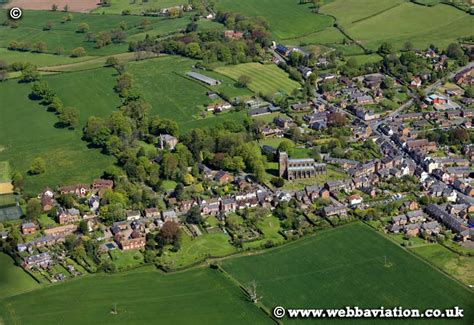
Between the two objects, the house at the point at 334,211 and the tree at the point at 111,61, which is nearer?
the house at the point at 334,211

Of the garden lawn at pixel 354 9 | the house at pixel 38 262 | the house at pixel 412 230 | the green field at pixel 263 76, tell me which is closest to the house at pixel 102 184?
the house at pixel 38 262

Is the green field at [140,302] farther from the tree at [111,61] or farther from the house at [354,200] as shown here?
the tree at [111,61]

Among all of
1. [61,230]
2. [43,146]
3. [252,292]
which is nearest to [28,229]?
[61,230]

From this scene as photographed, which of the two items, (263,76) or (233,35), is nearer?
(263,76)

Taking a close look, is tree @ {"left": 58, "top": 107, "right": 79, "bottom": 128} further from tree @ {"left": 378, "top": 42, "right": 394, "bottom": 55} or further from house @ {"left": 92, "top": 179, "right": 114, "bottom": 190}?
tree @ {"left": 378, "top": 42, "right": 394, "bottom": 55}

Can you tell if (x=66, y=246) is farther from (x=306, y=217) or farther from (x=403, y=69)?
(x=403, y=69)

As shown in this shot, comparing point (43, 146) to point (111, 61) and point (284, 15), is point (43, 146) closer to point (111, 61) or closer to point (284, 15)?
point (111, 61)
